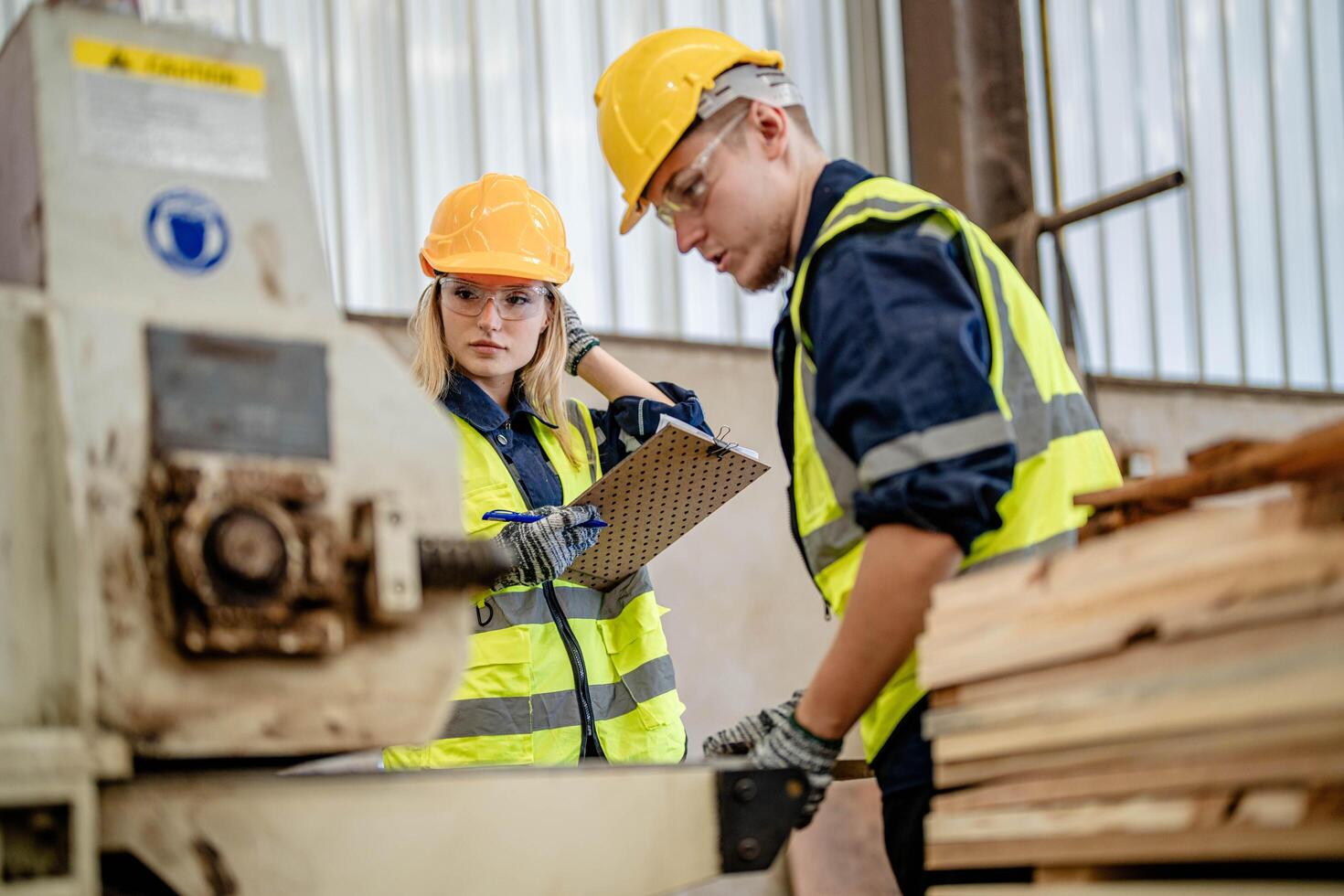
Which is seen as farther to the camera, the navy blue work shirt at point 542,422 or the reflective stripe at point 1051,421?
the navy blue work shirt at point 542,422

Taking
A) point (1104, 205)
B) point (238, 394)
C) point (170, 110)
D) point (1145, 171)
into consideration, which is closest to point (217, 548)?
point (238, 394)

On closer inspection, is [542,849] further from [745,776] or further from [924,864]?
[924,864]

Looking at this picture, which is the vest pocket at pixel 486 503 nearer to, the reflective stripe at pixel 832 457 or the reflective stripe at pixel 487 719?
the reflective stripe at pixel 487 719

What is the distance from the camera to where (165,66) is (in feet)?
4.67

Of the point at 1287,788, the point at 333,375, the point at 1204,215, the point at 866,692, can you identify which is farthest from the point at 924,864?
the point at 1204,215

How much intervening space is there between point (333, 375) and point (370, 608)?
0.71 feet

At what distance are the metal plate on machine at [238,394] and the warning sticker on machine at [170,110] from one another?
0.64ft

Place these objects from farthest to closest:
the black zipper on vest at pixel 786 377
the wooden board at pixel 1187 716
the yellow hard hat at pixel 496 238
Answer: the yellow hard hat at pixel 496 238 → the black zipper on vest at pixel 786 377 → the wooden board at pixel 1187 716

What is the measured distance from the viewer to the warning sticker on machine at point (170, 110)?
1379mm

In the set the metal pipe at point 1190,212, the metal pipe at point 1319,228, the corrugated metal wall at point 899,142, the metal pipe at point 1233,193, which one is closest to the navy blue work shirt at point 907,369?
the corrugated metal wall at point 899,142

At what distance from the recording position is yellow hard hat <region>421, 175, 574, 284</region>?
2818 millimetres

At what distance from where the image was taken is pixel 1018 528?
1605 millimetres

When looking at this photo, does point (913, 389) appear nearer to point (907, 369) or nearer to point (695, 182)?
point (907, 369)

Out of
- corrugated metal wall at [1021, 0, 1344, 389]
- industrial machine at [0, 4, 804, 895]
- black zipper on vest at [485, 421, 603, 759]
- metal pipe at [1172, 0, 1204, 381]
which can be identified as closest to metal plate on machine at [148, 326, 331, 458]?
industrial machine at [0, 4, 804, 895]
